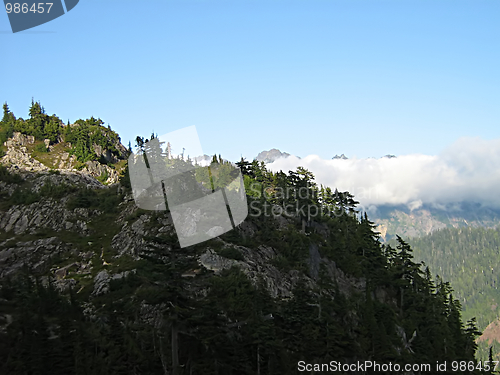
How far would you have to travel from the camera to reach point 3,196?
89.4m

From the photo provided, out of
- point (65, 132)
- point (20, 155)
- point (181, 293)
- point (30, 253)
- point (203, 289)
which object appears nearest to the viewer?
point (181, 293)

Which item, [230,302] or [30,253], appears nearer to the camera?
[230,302]

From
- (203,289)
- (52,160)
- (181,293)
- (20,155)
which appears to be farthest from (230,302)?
(20,155)

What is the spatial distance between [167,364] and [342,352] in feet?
65.0

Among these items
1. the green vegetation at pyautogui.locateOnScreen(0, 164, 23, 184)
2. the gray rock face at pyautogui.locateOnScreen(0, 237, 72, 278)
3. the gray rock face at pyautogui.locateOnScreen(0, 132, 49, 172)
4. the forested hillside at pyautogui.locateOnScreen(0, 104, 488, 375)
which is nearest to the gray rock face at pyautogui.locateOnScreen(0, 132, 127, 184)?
the gray rock face at pyautogui.locateOnScreen(0, 132, 49, 172)

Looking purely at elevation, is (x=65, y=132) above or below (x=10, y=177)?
above

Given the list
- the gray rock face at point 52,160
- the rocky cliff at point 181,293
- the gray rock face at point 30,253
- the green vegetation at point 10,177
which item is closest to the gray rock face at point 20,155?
the gray rock face at point 52,160

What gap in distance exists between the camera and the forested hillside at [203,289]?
3631cm

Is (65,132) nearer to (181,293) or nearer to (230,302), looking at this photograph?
(230,302)

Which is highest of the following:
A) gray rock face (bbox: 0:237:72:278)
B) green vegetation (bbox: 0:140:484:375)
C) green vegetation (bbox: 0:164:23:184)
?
green vegetation (bbox: 0:164:23:184)

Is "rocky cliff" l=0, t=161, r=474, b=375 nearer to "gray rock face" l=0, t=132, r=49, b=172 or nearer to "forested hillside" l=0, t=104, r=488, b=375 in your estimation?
"forested hillside" l=0, t=104, r=488, b=375

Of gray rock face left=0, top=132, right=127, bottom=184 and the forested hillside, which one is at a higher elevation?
gray rock face left=0, top=132, right=127, bottom=184

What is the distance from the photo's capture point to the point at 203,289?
180ft

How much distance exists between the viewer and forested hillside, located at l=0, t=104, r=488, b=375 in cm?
3631
